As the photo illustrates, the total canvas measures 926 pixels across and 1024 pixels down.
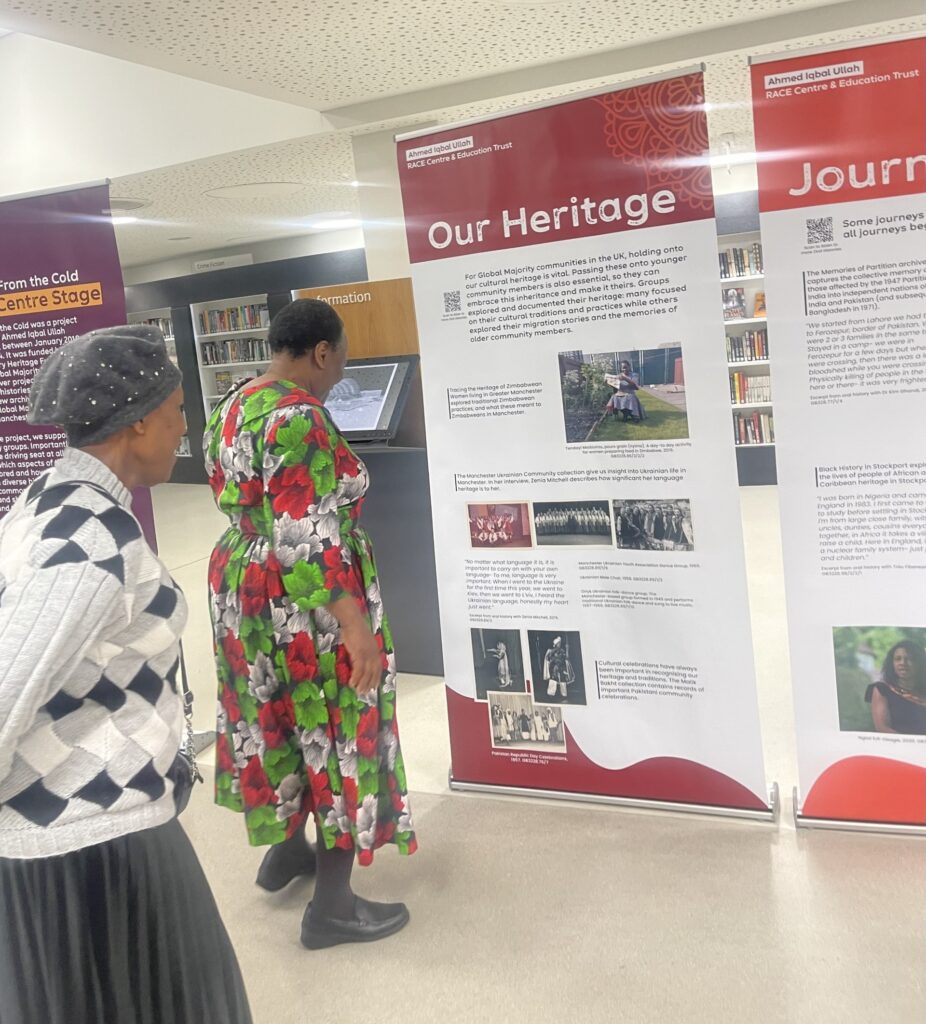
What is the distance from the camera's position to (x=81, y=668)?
1.19 meters

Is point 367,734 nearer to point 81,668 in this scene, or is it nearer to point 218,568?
point 218,568

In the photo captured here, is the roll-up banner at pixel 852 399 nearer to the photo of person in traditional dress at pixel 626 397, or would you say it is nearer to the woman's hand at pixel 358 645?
the photo of person in traditional dress at pixel 626 397

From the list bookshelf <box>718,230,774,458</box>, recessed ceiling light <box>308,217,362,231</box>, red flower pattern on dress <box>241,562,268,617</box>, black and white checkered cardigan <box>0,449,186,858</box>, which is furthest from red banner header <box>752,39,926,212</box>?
recessed ceiling light <box>308,217,362,231</box>

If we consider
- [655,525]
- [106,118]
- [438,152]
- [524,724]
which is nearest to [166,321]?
[106,118]

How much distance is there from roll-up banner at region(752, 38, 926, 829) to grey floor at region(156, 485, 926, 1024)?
0.29 meters

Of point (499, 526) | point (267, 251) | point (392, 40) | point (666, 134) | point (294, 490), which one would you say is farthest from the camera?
point (267, 251)

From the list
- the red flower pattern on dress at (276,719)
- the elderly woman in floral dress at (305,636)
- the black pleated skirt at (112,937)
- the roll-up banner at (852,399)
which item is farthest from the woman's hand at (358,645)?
the roll-up banner at (852,399)

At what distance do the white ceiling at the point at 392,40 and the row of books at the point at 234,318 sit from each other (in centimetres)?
486

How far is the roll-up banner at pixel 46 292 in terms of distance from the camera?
3.12 meters

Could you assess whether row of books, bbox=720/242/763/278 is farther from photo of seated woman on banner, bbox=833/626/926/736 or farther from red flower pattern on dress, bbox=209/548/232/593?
red flower pattern on dress, bbox=209/548/232/593

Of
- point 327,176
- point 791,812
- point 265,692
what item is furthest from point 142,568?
point 327,176

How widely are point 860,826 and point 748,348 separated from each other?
6.17 metres

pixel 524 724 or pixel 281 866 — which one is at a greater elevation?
pixel 524 724

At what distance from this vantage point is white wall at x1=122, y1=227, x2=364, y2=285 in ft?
34.8
